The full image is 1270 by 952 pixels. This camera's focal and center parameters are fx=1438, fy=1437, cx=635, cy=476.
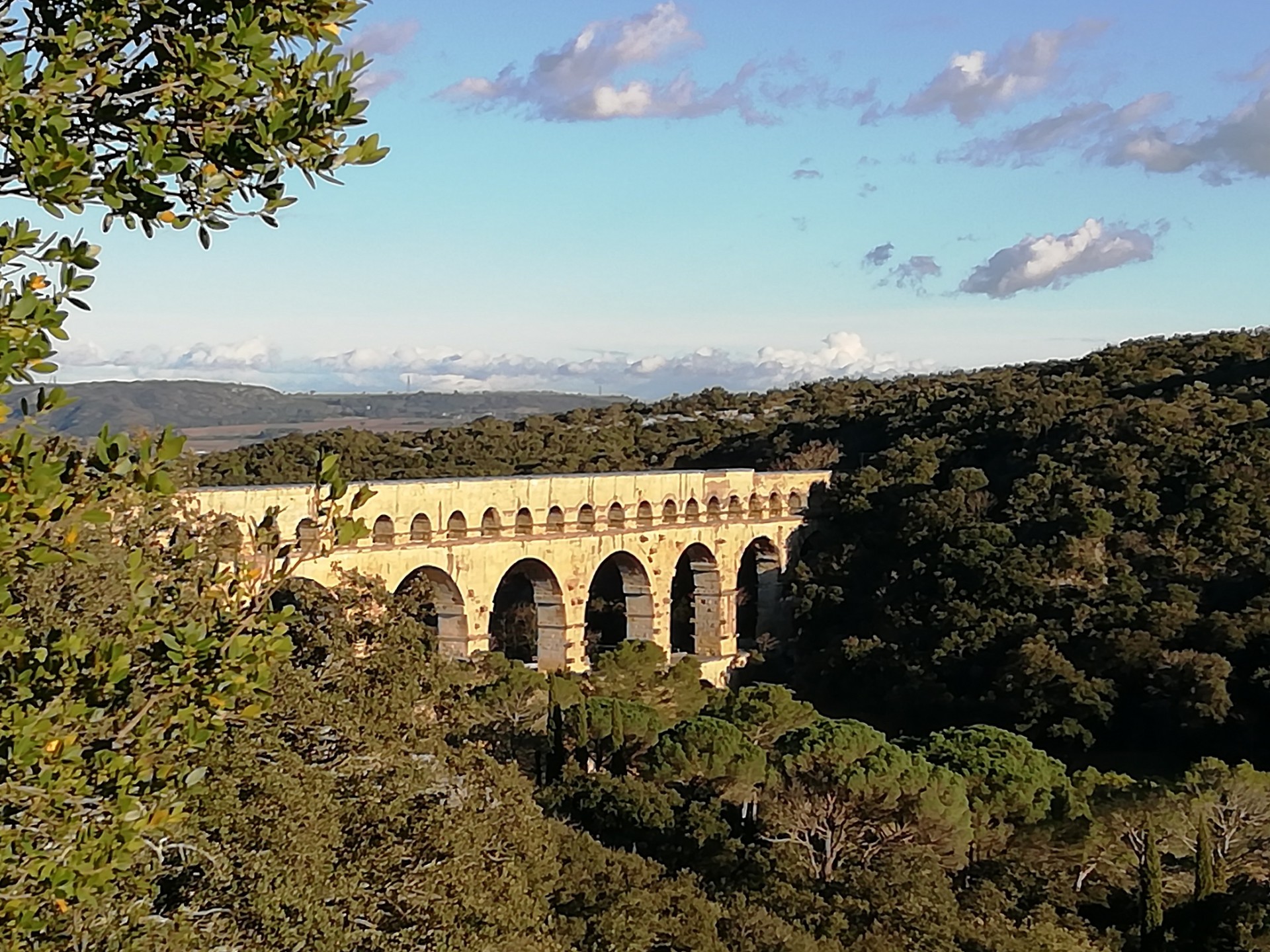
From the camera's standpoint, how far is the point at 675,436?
44750 millimetres

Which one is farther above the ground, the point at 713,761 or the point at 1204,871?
the point at 713,761

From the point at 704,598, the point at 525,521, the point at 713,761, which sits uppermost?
the point at 525,521

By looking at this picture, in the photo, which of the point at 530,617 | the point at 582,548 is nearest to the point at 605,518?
the point at 582,548

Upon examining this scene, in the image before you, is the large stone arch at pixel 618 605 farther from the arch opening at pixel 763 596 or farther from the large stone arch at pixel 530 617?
the arch opening at pixel 763 596

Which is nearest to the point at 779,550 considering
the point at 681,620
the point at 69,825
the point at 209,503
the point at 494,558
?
the point at 681,620

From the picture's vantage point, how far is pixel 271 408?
118 metres

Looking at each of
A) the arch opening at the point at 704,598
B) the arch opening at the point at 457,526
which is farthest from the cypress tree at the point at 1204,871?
the arch opening at the point at 704,598

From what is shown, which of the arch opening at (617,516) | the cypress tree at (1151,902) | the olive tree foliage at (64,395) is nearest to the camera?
the olive tree foliage at (64,395)

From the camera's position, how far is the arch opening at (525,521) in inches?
1019

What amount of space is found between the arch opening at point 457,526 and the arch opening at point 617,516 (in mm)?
4290

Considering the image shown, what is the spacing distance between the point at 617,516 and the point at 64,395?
24440mm

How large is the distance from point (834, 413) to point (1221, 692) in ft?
76.3

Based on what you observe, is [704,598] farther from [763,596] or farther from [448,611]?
[448,611]

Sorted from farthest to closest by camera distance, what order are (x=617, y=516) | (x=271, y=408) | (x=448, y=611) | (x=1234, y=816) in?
(x=271, y=408), (x=617, y=516), (x=448, y=611), (x=1234, y=816)
